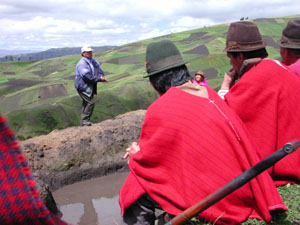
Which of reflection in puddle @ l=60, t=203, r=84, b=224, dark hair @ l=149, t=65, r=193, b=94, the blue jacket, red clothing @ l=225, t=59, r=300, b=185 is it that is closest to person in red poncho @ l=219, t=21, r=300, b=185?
red clothing @ l=225, t=59, r=300, b=185

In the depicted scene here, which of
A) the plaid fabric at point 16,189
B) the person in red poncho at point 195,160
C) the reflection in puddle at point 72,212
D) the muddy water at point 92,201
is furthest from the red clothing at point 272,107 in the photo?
the reflection in puddle at point 72,212

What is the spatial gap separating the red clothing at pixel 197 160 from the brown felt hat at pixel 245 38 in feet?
3.84

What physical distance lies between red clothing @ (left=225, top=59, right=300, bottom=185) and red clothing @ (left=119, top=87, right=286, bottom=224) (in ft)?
2.30

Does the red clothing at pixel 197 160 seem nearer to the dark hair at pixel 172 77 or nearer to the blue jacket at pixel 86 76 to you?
the dark hair at pixel 172 77

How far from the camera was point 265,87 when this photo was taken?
3047 mm

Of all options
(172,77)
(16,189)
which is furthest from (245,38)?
(16,189)

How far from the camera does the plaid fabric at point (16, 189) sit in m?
0.97

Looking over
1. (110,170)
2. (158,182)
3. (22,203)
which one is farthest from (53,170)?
(22,203)

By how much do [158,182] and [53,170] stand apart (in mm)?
5988

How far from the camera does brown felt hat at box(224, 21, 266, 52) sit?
3355 mm

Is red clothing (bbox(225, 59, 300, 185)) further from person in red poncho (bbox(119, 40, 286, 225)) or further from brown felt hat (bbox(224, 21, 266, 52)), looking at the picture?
person in red poncho (bbox(119, 40, 286, 225))

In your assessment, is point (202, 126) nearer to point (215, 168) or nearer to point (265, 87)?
point (215, 168)

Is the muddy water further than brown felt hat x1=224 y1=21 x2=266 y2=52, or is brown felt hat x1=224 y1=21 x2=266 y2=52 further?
the muddy water

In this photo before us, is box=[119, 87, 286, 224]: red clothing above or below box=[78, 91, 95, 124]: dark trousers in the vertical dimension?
above
